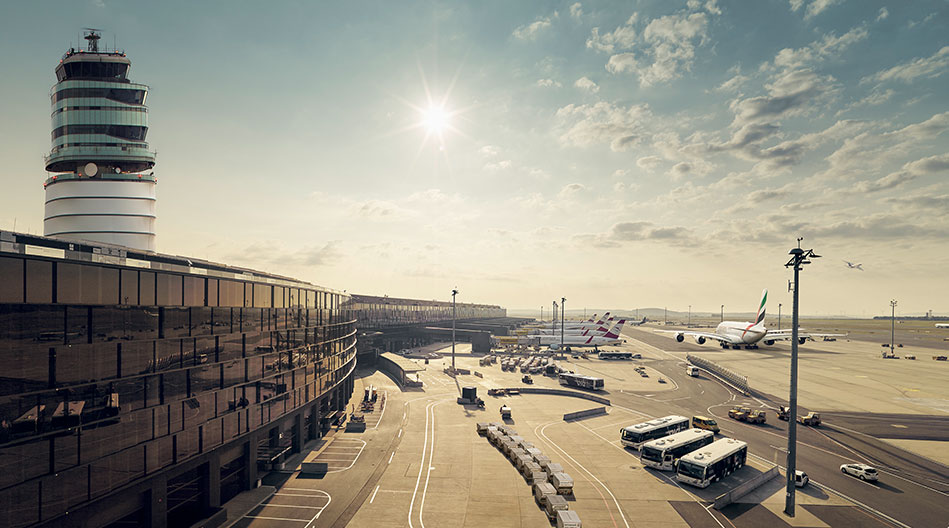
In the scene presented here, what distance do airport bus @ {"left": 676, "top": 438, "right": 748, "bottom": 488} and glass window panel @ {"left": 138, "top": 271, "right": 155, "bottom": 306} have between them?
5025 cm

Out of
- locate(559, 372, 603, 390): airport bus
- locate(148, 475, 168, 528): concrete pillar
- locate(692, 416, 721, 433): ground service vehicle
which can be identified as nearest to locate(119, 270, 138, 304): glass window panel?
locate(148, 475, 168, 528): concrete pillar

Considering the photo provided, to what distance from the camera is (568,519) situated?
1356 inches

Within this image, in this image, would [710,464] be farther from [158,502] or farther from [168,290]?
[168,290]

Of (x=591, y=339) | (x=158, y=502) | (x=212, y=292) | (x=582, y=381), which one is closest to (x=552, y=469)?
(x=158, y=502)

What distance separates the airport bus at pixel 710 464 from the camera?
4378 cm

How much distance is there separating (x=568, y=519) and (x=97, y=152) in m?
100

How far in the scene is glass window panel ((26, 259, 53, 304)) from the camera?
23.8 meters

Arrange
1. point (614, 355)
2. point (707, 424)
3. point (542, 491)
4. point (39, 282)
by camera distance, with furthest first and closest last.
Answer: point (614, 355) → point (707, 424) → point (542, 491) → point (39, 282)

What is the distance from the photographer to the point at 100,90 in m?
80.9

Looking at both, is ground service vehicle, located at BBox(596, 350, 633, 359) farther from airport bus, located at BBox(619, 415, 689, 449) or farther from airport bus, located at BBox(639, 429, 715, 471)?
airport bus, located at BBox(639, 429, 715, 471)

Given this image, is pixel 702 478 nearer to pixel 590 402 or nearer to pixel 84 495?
pixel 590 402

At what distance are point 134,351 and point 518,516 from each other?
32363 millimetres

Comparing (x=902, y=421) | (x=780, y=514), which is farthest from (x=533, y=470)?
(x=902, y=421)

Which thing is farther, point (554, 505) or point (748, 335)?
point (748, 335)
